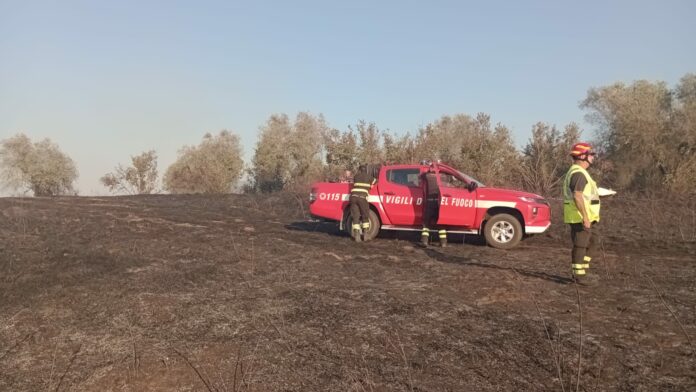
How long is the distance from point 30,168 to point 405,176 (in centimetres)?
4005

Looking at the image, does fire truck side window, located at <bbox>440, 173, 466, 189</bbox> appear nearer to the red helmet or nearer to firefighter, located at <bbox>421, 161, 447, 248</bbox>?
firefighter, located at <bbox>421, 161, 447, 248</bbox>

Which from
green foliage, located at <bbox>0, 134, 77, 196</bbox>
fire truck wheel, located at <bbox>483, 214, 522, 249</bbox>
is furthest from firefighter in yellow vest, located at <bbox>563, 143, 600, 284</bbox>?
green foliage, located at <bbox>0, 134, 77, 196</bbox>

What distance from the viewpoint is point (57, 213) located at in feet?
49.7

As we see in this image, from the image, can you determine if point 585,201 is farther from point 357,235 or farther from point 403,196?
point 357,235

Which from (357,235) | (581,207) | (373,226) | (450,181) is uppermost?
(450,181)

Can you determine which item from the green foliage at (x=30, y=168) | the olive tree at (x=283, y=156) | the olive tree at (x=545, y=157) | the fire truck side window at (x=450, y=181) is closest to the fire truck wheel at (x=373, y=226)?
the fire truck side window at (x=450, y=181)

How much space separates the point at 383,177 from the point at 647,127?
17343mm

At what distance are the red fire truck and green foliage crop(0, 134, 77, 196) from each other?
37.1m

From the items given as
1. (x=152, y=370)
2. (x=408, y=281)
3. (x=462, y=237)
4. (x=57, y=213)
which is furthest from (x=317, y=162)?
(x=152, y=370)

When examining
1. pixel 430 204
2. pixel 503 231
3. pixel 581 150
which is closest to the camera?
pixel 581 150

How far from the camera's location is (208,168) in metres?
35.4

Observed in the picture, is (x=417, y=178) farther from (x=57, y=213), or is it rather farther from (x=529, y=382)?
(x=57, y=213)

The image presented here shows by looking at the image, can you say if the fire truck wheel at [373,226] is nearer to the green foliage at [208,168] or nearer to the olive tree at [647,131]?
the olive tree at [647,131]

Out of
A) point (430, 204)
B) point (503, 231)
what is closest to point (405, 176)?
point (430, 204)
